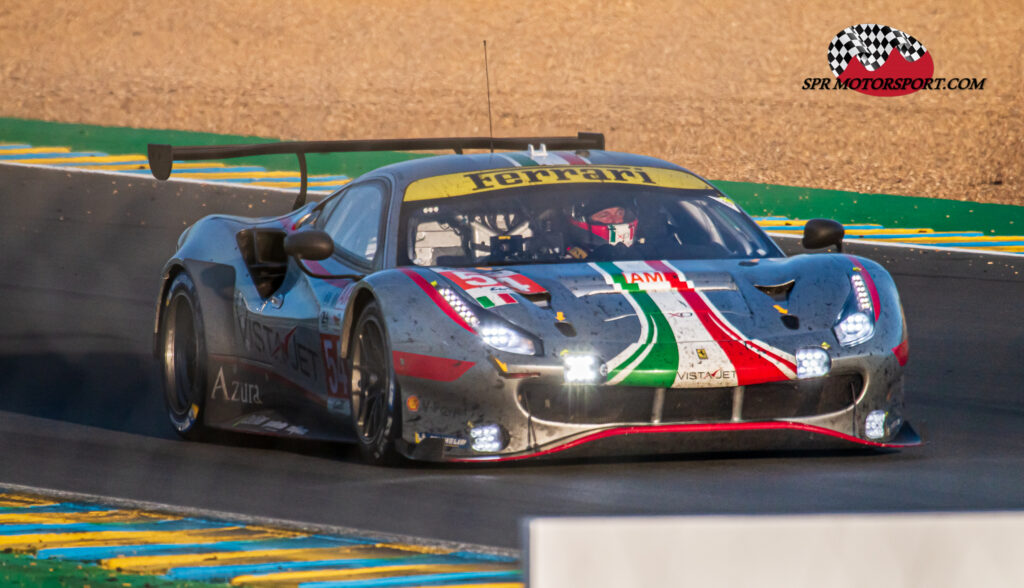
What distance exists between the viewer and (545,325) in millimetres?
6051

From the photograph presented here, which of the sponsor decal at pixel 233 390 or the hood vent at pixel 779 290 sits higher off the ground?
the hood vent at pixel 779 290

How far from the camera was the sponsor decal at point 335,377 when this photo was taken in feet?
22.1

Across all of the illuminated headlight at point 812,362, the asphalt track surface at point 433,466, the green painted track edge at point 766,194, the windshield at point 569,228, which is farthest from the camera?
the green painted track edge at point 766,194

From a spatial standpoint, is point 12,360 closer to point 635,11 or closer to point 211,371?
point 211,371

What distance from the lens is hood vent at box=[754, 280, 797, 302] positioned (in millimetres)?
6387

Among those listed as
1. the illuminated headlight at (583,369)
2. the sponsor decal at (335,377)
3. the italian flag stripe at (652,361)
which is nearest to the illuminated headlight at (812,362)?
the italian flag stripe at (652,361)

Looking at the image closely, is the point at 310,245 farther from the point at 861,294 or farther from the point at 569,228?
the point at 861,294

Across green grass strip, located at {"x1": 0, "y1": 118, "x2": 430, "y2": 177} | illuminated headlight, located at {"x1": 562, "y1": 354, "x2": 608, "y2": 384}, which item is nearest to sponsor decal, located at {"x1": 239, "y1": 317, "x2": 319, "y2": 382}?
illuminated headlight, located at {"x1": 562, "y1": 354, "x2": 608, "y2": 384}

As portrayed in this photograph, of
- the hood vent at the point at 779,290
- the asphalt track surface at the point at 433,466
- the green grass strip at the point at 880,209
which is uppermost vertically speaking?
the hood vent at the point at 779,290

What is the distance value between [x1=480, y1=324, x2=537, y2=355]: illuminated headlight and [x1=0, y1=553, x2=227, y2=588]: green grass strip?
167cm

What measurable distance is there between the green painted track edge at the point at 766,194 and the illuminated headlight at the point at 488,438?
9363 millimetres

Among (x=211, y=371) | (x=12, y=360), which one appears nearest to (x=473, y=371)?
(x=211, y=371)

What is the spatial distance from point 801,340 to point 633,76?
762 inches

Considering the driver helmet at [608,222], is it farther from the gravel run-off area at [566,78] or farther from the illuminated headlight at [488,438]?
the gravel run-off area at [566,78]
